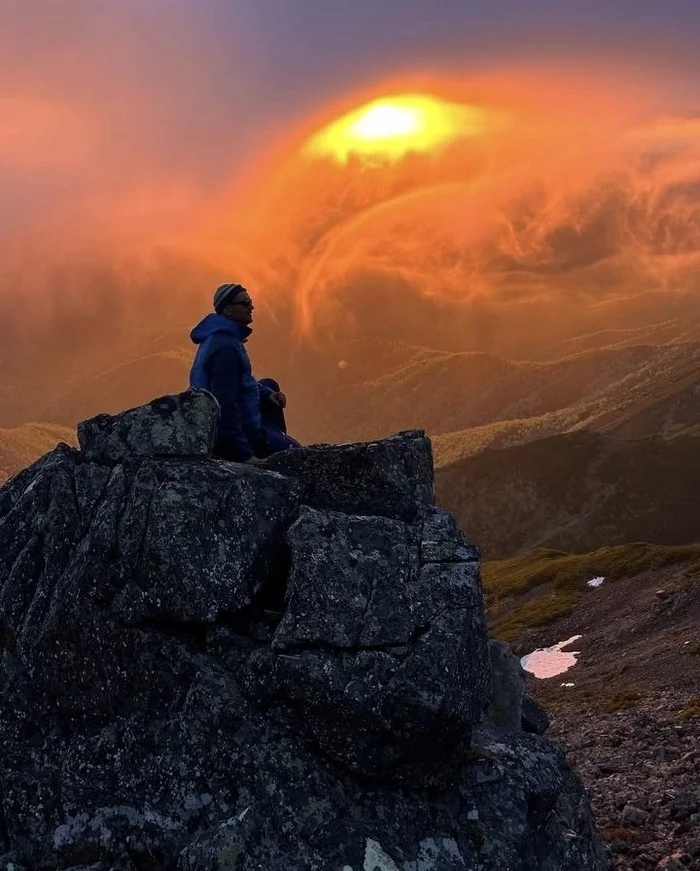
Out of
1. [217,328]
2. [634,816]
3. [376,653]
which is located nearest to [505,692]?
[634,816]

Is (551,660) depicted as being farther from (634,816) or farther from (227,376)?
(227,376)

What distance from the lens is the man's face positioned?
63.4 feet

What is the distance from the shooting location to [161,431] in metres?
17.2

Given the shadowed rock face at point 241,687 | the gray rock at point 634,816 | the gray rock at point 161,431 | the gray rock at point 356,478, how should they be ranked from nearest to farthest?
the shadowed rock face at point 241,687, the gray rock at point 161,431, the gray rock at point 356,478, the gray rock at point 634,816

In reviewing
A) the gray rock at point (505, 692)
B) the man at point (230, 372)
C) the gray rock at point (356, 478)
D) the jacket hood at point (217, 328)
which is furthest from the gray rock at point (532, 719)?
the jacket hood at point (217, 328)

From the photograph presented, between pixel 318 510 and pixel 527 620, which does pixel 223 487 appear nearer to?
pixel 318 510

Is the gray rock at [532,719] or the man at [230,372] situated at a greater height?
the man at [230,372]

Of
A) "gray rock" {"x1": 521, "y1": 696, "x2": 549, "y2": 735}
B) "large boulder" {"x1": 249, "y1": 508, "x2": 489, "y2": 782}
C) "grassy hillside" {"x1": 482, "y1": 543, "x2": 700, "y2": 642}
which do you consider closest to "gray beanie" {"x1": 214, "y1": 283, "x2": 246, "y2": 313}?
"large boulder" {"x1": 249, "y1": 508, "x2": 489, "y2": 782}

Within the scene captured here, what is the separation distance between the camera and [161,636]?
15633mm

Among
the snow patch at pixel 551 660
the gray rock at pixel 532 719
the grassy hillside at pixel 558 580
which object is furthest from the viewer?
the grassy hillside at pixel 558 580

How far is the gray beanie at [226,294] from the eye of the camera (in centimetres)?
1923

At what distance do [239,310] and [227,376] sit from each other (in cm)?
170

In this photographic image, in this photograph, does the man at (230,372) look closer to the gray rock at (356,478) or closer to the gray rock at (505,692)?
the gray rock at (356,478)

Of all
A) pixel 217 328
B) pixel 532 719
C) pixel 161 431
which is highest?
pixel 217 328
